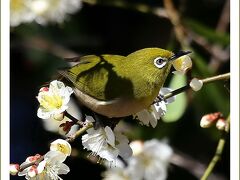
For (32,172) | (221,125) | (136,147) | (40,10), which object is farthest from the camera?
(40,10)

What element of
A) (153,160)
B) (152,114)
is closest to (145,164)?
(153,160)

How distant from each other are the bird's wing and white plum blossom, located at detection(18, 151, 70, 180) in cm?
10

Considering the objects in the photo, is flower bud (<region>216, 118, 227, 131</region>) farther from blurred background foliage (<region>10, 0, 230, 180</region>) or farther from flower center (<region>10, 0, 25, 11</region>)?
flower center (<region>10, 0, 25, 11</region>)

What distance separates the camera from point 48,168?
2.85 ft

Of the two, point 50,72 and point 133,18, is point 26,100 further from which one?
point 133,18

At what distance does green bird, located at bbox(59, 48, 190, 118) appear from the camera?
2.83ft

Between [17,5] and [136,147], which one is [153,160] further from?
[17,5]

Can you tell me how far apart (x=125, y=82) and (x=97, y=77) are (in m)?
0.04

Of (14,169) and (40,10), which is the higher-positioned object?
(40,10)

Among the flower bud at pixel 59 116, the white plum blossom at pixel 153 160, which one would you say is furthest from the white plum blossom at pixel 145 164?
the flower bud at pixel 59 116

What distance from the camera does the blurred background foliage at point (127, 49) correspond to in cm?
141

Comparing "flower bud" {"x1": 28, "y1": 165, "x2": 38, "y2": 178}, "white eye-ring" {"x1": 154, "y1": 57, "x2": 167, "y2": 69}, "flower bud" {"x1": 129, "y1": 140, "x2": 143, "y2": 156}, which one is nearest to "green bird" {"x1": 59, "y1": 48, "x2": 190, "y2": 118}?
"white eye-ring" {"x1": 154, "y1": 57, "x2": 167, "y2": 69}

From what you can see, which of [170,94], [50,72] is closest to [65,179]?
[50,72]

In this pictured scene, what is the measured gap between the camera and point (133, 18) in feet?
5.62
